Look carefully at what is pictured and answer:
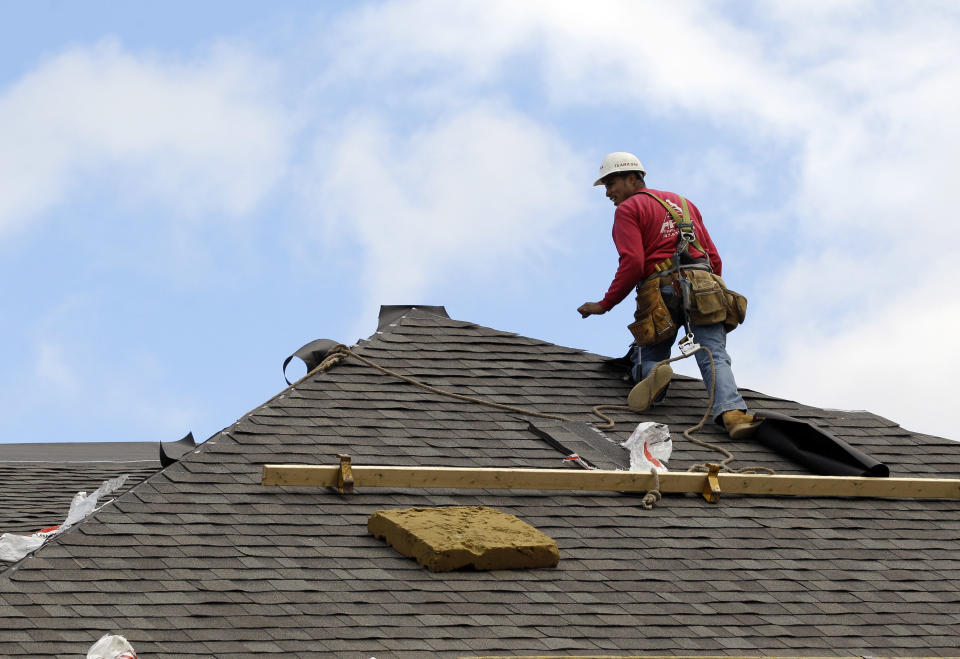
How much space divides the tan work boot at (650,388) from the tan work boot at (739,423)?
48 cm

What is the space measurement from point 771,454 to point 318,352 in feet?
10.4

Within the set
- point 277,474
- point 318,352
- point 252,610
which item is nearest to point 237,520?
point 277,474

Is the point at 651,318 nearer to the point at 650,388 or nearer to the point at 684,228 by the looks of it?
the point at 650,388

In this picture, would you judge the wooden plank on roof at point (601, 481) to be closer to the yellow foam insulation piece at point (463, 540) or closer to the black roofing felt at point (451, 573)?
the black roofing felt at point (451, 573)

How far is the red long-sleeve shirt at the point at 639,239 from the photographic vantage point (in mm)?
8703

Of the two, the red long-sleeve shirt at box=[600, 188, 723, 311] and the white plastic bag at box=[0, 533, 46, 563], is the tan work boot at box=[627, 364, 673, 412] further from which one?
the white plastic bag at box=[0, 533, 46, 563]

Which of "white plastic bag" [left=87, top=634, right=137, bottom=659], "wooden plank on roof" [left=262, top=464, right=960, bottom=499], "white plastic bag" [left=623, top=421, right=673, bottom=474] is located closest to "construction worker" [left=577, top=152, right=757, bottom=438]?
"white plastic bag" [left=623, top=421, right=673, bottom=474]

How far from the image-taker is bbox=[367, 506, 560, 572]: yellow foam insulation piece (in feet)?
20.0

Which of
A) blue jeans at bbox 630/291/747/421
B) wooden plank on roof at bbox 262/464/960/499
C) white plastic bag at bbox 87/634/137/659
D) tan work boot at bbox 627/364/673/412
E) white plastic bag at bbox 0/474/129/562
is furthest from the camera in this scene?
Result: blue jeans at bbox 630/291/747/421

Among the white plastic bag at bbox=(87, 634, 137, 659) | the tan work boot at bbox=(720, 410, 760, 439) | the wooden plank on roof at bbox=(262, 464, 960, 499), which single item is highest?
the tan work boot at bbox=(720, 410, 760, 439)

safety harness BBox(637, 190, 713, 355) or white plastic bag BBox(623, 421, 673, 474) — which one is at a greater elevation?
safety harness BBox(637, 190, 713, 355)

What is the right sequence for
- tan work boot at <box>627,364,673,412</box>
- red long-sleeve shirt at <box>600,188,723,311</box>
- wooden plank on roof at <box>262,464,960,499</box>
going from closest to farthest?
wooden plank on roof at <box>262,464,960,499</box> < tan work boot at <box>627,364,673,412</box> < red long-sleeve shirt at <box>600,188,723,311</box>

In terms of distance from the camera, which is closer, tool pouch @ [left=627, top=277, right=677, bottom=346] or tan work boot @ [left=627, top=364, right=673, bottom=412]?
tan work boot @ [left=627, top=364, right=673, bottom=412]

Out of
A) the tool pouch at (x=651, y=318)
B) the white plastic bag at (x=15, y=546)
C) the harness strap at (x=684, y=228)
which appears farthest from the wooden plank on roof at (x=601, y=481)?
the harness strap at (x=684, y=228)
